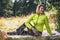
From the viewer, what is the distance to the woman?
326 cm

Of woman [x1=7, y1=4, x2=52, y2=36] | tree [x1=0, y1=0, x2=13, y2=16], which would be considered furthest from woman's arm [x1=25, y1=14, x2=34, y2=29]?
tree [x1=0, y1=0, x2=13, y2=16]

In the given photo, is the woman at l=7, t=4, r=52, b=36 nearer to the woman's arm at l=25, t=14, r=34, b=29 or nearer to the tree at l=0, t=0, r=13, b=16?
the woman's arm at l=25, t=14, r=34, b=29

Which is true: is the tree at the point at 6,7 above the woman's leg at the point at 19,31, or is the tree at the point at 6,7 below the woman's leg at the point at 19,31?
above

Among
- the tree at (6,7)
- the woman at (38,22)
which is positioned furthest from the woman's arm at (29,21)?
the tree at (6,7)

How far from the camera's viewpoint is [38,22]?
129 inches

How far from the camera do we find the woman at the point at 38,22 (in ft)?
10.7

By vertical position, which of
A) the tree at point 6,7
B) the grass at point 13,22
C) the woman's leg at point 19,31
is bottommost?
the woman's leg at point 19,31

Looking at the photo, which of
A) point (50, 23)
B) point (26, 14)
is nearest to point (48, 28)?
point (50, 23)

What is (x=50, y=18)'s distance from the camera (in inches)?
129

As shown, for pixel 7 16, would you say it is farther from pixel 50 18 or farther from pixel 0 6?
pixel 50 18

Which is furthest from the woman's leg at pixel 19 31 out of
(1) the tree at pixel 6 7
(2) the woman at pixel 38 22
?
(1) the tree at pixel 6 7

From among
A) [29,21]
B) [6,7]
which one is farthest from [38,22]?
[6,7]

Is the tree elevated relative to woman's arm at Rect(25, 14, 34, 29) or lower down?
elevated

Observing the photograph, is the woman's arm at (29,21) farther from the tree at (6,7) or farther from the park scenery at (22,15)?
the tree at (6,7)
